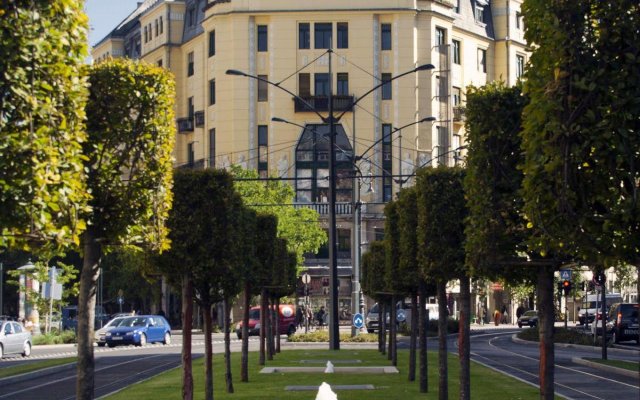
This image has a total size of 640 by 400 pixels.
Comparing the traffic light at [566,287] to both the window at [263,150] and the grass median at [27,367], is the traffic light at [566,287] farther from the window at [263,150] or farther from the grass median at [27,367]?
the window at [263,150]

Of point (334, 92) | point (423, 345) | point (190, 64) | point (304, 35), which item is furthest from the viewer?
point (190, 64)

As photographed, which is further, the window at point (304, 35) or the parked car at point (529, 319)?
the window at point (304, 35)

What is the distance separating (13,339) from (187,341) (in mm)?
31034

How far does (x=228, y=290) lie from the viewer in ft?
87.9

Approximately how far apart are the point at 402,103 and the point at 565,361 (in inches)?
1896

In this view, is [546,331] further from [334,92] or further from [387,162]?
[334,92]

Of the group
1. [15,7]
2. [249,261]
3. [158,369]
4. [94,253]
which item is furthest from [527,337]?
[15,7]

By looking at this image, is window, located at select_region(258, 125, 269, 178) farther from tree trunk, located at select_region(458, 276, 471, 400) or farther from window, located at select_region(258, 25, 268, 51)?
tree trunk, located at select_region(458, 276, 471, 400)

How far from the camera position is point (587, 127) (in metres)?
14.6

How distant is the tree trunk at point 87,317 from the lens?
65.1 ft

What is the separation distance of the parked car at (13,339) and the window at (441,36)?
46803 millimetres

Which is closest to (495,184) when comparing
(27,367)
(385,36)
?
(27,367)

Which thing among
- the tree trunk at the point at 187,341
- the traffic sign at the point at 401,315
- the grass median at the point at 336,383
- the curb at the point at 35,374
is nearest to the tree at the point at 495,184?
the tree trunk at the point at 187,341

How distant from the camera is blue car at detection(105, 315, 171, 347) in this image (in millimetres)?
66188
